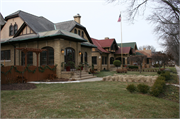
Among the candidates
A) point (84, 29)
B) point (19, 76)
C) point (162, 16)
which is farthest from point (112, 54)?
point (19, 76)

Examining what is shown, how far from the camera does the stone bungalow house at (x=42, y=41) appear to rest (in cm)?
1359

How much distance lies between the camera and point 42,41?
14.5m

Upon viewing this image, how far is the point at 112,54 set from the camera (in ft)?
109

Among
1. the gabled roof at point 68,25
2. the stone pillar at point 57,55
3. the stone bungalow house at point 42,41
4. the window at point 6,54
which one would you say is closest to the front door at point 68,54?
the stone bungalow house at point 42,41

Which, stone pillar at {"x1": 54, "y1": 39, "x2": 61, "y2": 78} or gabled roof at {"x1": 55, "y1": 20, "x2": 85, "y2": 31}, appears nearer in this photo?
stone pillar at {"x1": 54, "y1": 39, "x2": 61, "y2": 78}

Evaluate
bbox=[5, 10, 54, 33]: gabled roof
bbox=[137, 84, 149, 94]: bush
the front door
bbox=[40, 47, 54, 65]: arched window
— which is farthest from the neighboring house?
bbox=[137, 84, 149, 94]: bush

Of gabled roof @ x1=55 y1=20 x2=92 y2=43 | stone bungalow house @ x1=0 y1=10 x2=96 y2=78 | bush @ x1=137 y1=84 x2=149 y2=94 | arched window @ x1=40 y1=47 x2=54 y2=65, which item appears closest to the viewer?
bush @ x1=137 y1=84 x2=149 y2=94

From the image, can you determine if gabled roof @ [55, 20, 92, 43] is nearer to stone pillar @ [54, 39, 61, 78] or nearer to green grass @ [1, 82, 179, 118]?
stone pillar @ [54, 39, 61, 78]

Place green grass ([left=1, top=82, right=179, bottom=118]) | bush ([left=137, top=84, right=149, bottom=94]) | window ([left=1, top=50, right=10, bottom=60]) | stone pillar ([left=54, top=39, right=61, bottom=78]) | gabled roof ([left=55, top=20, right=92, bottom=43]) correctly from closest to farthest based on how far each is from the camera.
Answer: green grass ([left=1, top=82, right=179, bottom=118]) → bush ([left=137, top=84, right=149, bottom=94]) → stone pillar ([left=54, top=39, right=61, bottom=78]) → window ([left=1, top=50, right=10, bottom=60]) → gabled roof ([left=55, top=20, right=92, bottom=43])

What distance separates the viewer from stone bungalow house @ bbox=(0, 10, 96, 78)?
13586 millimetres

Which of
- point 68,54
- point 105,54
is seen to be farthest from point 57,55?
point 105,54

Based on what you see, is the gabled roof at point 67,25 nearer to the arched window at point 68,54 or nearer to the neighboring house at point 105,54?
the arched window at point 68,54

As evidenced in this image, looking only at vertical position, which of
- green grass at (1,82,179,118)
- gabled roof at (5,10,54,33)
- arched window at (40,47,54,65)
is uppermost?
gabled roof at (5,10,54,33)

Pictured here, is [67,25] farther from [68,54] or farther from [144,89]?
[144,89]
